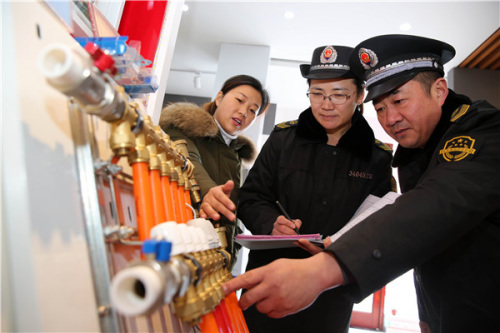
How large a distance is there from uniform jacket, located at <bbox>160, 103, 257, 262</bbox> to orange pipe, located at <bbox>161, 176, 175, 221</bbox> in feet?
2.27

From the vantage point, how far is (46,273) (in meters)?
0.42

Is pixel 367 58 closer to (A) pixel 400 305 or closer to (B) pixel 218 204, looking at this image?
(B) pixel 218 204

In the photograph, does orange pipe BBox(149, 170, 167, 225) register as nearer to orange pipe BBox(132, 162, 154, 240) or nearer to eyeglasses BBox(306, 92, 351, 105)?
orange pipe BBox(132, 162, 154, 240)

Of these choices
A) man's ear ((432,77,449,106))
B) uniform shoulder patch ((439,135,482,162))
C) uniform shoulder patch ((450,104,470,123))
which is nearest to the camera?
uniform shoulder patch ((439,135,482,162))

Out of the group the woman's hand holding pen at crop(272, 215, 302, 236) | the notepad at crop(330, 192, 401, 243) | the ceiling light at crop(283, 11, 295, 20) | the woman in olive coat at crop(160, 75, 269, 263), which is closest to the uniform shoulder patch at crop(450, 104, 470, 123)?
the notepad at crop(330, 192, 401, 243)

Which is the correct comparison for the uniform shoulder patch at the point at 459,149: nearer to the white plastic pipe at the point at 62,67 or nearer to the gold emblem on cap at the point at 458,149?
the gold emblem on cap at the point at 458,149

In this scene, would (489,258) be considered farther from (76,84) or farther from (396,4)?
(396,4)

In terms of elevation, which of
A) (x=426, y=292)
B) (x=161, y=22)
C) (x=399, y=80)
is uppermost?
(x=161, y=22)

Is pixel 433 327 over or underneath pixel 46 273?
underneath

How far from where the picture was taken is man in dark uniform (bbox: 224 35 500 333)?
2.36ft

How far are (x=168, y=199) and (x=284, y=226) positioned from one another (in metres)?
0.62

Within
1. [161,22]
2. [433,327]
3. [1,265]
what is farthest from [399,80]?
[1,265]

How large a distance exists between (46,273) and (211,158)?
1.17 meters

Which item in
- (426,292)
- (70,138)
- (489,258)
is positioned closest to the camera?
(70,138)
